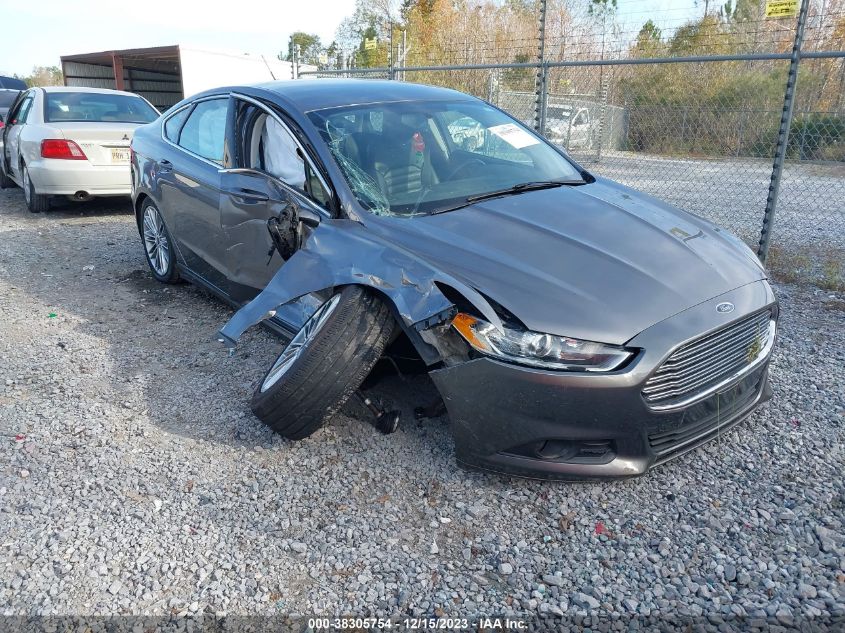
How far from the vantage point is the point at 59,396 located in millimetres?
3848

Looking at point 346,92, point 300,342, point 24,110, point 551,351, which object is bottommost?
point 300,342

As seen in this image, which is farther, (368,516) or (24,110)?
(24,110)

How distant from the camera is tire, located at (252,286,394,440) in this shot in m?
2.96

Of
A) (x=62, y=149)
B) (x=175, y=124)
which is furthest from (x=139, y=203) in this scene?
(x=62, y=149)

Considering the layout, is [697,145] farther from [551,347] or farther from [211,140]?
[551,347]

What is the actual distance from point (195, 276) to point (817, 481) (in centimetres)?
417

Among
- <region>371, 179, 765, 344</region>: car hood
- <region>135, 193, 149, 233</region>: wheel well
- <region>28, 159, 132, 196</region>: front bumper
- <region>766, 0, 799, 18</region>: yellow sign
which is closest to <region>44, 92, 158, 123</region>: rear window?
<region>28, 159, 132, 196</region>: front bumper

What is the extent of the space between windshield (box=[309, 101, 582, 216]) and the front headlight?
97 centimetres

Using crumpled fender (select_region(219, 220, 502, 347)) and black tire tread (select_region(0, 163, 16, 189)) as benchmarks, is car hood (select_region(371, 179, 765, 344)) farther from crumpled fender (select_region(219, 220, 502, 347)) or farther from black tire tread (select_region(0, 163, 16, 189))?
black tire tread (select_region(0, 163, 16, 189))

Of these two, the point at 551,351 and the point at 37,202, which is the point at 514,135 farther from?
the point at 37,202

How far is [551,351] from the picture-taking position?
2652mm

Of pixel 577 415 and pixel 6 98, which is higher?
pixel 6 98

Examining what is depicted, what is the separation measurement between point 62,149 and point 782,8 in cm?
761

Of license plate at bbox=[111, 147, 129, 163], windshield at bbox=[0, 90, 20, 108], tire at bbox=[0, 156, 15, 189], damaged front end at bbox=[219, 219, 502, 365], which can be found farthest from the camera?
windshield at bbox=[0, 90, 20, 108]
